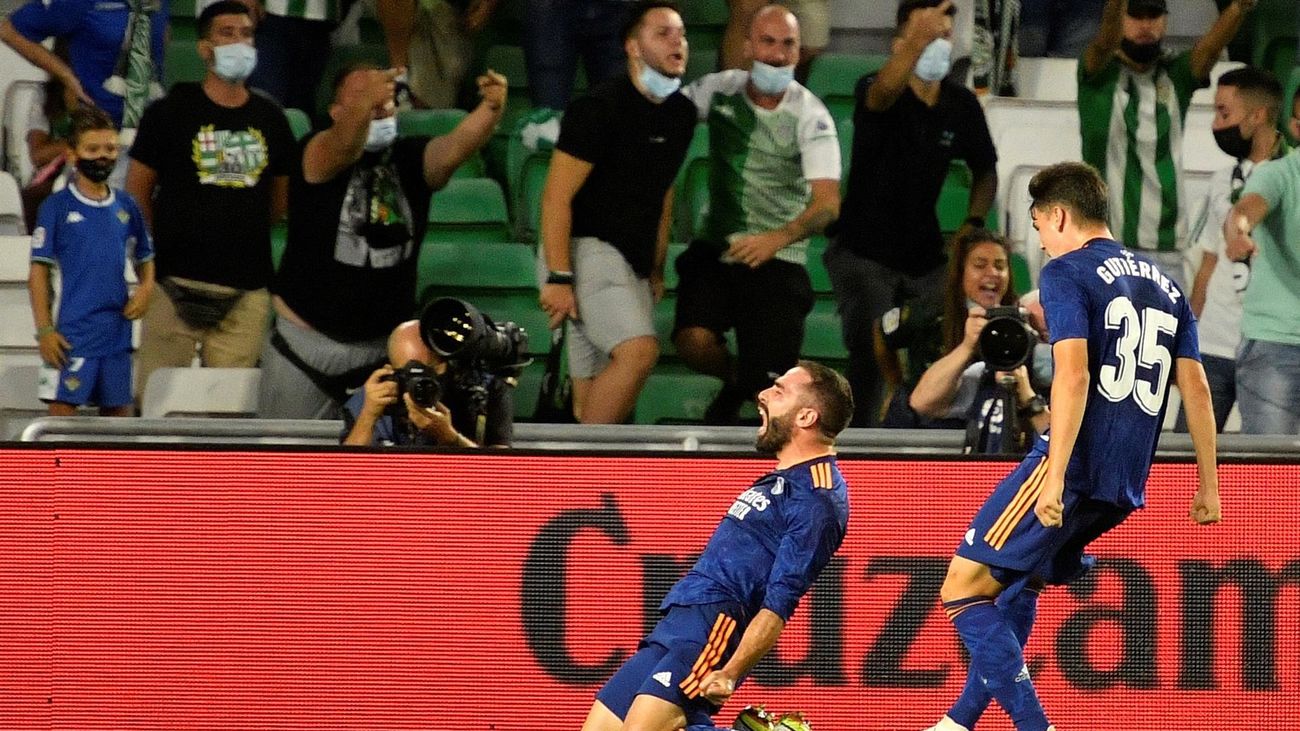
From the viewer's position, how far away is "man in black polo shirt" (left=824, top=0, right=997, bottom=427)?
9.20 m

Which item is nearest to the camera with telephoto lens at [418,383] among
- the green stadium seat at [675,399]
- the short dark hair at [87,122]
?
the short dark hair at [87,122]

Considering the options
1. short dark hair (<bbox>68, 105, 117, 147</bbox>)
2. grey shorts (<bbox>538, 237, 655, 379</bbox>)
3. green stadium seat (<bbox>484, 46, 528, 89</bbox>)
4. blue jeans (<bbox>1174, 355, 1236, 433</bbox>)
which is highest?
green stadium seat (<bbox>484, 46, 528, 89</bbox>)

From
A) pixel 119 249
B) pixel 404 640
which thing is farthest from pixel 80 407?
pixel 404 640

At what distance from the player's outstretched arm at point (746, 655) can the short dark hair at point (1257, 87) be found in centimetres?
491

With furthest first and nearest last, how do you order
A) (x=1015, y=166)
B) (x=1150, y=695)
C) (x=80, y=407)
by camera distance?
(x=1015, y=166)
(x=80, y=407)
(x=1150, y=695)

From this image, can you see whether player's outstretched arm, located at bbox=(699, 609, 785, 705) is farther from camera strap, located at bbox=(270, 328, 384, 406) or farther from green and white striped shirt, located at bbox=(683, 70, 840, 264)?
green and white striped shirt, located at bbox=(683, 70, 840, 264)

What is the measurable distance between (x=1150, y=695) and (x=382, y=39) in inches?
241

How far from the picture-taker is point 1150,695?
714cm

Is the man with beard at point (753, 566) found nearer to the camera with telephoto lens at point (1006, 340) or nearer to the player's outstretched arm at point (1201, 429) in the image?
the player's outstretched arm at point (1201, 429)

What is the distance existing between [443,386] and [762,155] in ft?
7.94

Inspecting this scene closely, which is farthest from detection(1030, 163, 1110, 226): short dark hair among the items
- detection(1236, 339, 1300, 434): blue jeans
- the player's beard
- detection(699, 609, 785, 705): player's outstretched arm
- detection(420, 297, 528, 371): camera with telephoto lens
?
detection(1236, 339, 1300, 434): blue jeans

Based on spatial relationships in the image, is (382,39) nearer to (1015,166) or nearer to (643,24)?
(643,24)

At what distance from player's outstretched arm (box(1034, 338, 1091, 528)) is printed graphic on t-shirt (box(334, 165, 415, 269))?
4.12 meters

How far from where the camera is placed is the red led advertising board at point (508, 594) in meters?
7.12
